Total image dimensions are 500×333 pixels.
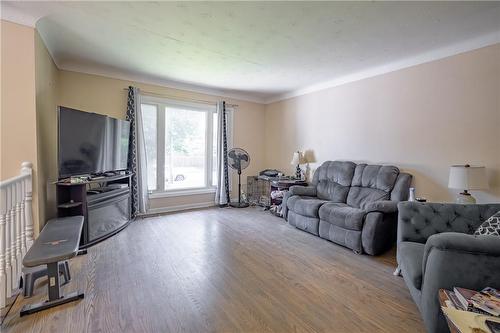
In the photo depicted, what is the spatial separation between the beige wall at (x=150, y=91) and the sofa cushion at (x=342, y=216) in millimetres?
2682

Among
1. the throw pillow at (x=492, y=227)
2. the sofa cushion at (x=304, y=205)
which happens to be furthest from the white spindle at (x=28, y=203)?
the throw pillow at (x=492, y=227)

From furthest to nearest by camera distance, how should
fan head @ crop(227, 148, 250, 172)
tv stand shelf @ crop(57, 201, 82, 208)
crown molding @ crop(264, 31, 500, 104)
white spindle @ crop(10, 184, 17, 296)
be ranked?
fan head @ crop(227, 148, 250, 172)
tv stand shelf @ crop(57, 201, 82, 208)
crown molding @ crop(264, 31, 500, 104)
white spindle @ crop(10, 184, 17, 296)

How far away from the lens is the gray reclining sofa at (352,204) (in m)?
2.82

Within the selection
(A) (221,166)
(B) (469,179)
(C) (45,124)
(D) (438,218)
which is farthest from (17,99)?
(B) (469,179)

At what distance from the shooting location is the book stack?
1.05 metres

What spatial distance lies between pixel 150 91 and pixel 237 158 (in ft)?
6.90

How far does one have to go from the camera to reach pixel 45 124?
279 centimetres

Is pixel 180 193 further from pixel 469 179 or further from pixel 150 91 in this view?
pixel 469 179

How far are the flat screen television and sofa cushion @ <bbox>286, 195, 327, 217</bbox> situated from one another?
9.22 ft

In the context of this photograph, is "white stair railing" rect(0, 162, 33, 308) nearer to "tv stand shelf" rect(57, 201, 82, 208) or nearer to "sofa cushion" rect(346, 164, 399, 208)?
"tv stand shelf" rect(57, 201, 82, 208)

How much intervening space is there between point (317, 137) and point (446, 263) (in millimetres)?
3436

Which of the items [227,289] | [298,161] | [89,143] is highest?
[89,143]

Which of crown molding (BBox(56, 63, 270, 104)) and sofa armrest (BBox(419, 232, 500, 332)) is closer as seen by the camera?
sofa armrest (BBox(419, 232, 500, 332))

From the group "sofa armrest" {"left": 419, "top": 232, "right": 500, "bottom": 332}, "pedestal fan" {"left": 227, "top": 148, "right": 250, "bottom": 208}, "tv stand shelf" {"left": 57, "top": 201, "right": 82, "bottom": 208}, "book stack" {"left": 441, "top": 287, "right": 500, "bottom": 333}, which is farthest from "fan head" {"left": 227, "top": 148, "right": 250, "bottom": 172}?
"book stack" {"left": 441, "top": 287, "right": 500, "bottom": 333}
